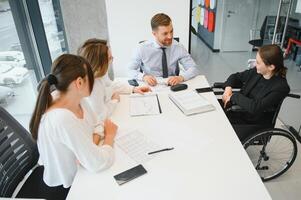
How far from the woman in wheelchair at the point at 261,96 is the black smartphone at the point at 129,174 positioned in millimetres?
938

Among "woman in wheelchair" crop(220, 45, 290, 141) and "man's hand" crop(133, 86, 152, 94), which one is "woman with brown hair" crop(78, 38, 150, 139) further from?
"woman in wheelchair" crop(220, 45, 290, 141)

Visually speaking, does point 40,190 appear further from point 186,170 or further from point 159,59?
point 159,59

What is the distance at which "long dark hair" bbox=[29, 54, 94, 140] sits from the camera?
3.23 feet

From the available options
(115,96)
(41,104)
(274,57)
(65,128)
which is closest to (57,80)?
(41,104)

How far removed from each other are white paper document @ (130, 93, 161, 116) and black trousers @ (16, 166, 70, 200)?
0.59m

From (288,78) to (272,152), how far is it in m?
2.22

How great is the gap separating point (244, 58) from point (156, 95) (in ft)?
12.3

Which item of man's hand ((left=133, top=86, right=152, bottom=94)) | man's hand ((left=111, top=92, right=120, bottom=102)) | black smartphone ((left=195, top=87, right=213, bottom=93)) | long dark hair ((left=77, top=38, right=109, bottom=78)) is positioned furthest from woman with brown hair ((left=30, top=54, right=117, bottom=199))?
black smartphone ((left=195, top=87, right=213, bottom=93))

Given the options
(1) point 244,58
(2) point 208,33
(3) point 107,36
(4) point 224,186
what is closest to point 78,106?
(4) point 224,186

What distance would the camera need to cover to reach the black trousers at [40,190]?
115 centimetres

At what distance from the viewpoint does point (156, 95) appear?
168 cm

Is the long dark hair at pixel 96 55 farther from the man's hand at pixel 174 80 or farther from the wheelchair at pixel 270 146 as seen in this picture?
the wheelchair at pixel 270 146

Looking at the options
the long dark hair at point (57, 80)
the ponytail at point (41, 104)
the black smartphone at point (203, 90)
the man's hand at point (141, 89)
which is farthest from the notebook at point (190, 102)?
the ponytail at point (41, 104)

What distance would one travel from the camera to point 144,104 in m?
1.57
